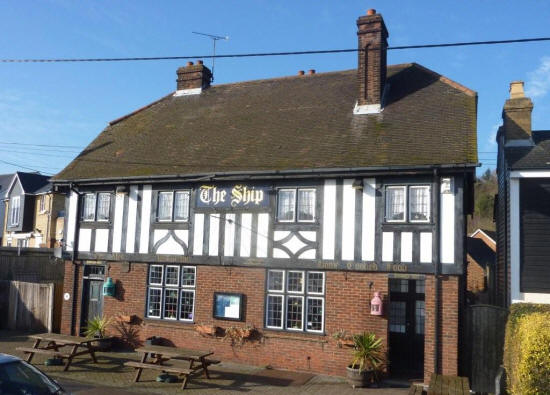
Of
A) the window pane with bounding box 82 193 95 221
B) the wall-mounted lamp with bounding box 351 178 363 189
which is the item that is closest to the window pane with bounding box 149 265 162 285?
the window pane with bounding box 82 193 95 221

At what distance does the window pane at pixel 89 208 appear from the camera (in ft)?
53.7

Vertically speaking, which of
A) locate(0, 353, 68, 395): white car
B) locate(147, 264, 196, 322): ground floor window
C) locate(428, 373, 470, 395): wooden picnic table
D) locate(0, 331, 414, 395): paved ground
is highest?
locate(147, 264, 196, 322): ground floor window

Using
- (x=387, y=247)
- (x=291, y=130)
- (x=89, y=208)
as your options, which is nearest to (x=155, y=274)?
(x=89, y=208)

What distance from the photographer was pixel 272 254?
44.8 ft

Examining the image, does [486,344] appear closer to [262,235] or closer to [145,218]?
[262,235]

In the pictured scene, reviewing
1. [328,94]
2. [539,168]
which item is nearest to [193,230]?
[328,94]

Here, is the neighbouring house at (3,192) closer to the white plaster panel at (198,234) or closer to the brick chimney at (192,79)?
the brick chimney at (192,79)

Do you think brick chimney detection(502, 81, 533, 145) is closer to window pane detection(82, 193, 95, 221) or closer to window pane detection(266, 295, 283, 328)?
window pane detection(266, 295, 283, 328)

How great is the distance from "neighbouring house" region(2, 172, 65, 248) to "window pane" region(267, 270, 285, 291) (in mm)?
24638

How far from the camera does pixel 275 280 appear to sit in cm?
1369

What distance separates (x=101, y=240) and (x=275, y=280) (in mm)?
6027

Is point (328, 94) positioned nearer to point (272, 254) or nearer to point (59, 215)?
point (272, 254)

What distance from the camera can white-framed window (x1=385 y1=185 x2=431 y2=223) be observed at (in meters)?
12.3

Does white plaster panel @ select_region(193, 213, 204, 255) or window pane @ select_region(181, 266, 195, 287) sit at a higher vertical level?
white plaster panel @ select_region(193, 213, 204, 255)
